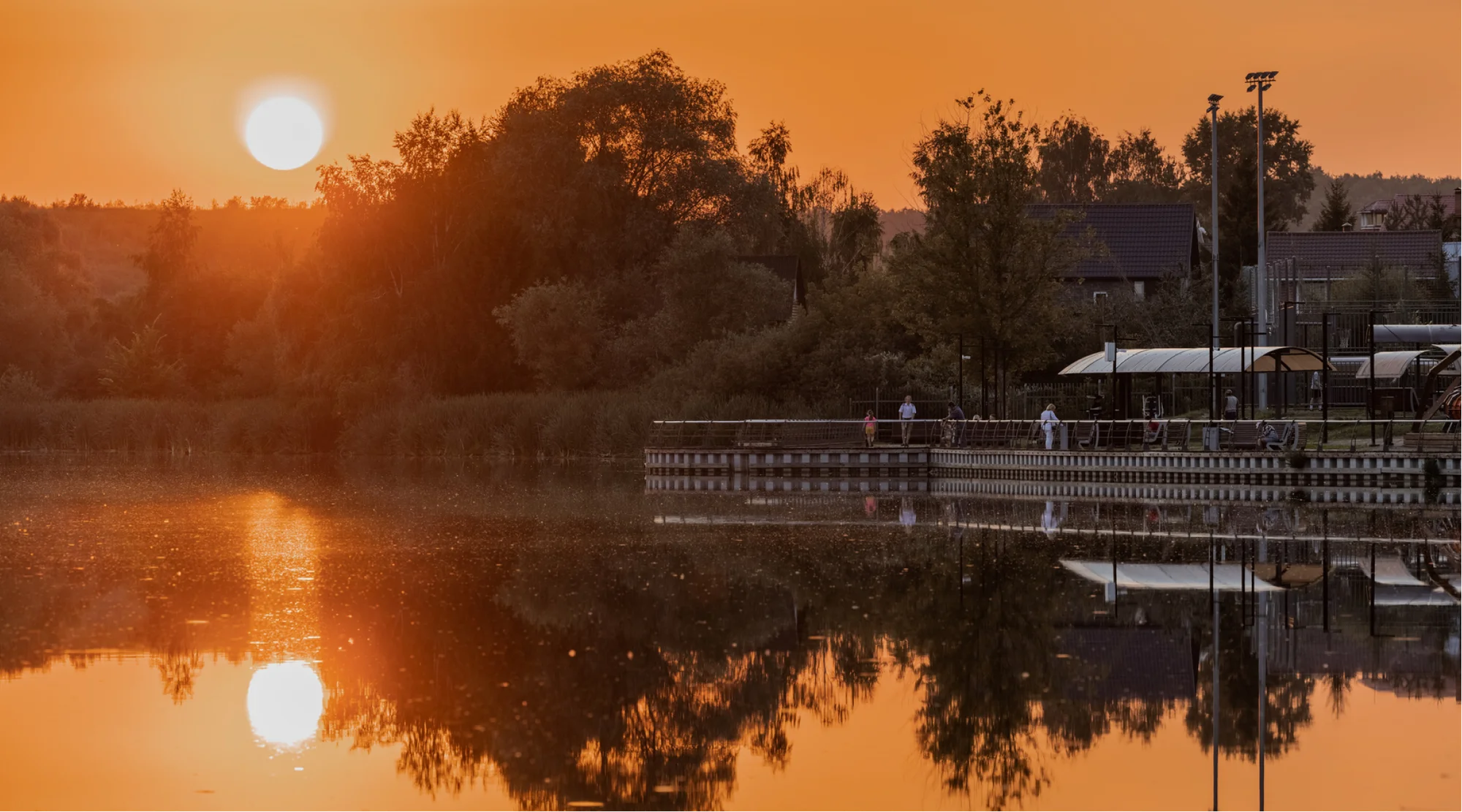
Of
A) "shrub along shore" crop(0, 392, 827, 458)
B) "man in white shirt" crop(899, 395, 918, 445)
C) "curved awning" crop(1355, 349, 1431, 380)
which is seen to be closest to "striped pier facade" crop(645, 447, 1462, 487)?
"man in white shirt" crop(899, 395, 918, 445)

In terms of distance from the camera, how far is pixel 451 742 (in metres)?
11.9

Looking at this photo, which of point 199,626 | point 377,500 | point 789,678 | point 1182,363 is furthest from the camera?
point 1182,363

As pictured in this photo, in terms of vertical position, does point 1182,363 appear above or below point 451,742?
above

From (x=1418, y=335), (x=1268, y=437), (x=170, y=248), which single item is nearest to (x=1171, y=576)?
(x=1268, y=437)

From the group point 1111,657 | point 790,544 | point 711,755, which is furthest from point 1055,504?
point 711,755

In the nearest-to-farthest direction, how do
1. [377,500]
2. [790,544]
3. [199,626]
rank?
1. [199,626]
2. [790,544]
3. [377,500]

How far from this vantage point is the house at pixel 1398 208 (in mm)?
98375

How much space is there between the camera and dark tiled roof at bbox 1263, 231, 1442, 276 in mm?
84625

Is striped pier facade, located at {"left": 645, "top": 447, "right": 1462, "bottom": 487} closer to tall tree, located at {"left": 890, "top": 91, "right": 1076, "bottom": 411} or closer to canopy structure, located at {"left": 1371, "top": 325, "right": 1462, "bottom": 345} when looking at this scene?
tall tree, located at {"left": 890, "top": 91, "right": 1076, "bottom": 411}

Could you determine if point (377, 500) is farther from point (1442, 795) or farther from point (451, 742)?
point (1442, 795)

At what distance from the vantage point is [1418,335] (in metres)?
53.3

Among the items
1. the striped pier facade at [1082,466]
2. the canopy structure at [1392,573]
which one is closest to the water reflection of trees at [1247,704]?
the canopy structure at [1392,573]

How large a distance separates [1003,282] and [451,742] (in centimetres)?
3721

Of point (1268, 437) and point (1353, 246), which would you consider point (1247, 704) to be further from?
point (1353, 246)
